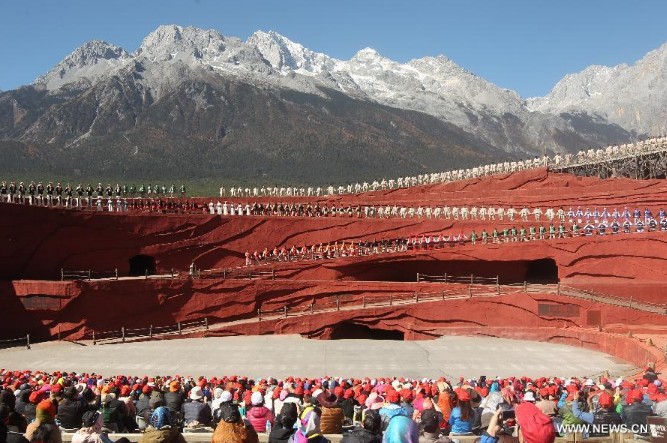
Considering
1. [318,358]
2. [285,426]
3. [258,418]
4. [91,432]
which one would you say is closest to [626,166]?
[318,358]

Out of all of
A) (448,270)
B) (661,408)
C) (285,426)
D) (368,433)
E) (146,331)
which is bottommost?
(146,331)

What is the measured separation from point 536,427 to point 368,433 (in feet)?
5.90

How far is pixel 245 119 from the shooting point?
141m

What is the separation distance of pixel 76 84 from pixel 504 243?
15658 cm

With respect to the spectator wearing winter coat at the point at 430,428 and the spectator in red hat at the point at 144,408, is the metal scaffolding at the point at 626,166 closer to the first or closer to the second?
the spectator in red hat at the point at 144,408

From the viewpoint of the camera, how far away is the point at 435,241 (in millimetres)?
36750

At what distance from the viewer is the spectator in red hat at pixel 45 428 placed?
6.95 metres

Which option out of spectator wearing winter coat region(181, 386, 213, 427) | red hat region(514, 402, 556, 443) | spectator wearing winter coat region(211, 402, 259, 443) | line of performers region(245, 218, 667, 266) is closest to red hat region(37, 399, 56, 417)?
spectator wearing winter coat region(211, 402, 259, 443)

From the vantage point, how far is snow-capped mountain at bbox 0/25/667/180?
408 feet

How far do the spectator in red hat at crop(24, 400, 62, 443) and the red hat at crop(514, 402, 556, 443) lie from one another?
5.04 meters

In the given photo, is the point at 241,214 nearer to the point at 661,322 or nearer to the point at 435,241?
the point at 435,241

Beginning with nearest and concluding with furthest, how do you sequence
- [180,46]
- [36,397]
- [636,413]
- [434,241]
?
[636,413]
[36,397]
[434,241]
[180,46]

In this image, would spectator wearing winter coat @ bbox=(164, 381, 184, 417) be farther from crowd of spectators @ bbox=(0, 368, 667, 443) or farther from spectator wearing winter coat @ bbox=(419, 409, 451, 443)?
spectator wearing winter coat @ bbox=(419, 409, 451, 443)

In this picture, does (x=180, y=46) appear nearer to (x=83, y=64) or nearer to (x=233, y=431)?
(x=83, y=64)
